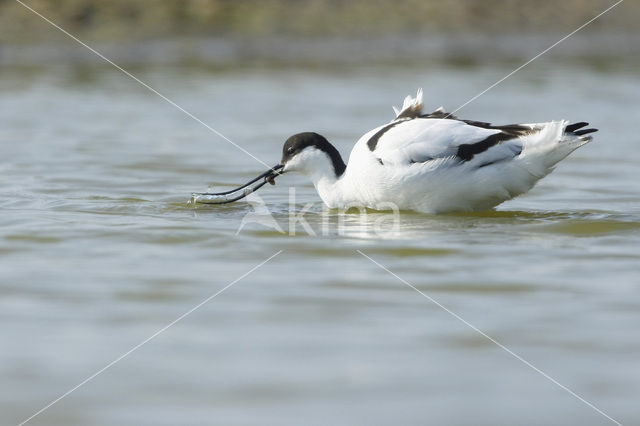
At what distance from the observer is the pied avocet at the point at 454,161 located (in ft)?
24.5

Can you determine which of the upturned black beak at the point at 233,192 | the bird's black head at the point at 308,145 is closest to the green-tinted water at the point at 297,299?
the upturned black beak at the point at 233,192

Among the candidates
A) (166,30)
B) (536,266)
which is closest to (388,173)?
(536,266)

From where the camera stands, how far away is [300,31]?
19.0 metres

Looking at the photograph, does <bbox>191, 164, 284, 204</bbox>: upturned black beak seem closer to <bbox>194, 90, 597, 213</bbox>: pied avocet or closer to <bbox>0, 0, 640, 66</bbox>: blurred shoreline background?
<bbox>194, 90, 597, 213</bbox>: pied avocet

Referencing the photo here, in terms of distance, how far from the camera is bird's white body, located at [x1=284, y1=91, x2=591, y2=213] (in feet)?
24.5

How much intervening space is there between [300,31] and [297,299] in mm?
14008

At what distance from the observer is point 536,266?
20.3ft

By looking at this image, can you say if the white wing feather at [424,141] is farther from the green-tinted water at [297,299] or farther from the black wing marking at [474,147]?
the green-tinted water at [297,299]

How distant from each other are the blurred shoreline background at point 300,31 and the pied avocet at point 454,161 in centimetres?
1088

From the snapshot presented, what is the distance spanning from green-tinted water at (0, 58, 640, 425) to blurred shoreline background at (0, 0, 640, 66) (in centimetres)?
746

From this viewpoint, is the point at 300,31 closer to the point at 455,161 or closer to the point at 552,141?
the point at 455,161

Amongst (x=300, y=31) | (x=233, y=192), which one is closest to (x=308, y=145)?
(x=233, y=192)

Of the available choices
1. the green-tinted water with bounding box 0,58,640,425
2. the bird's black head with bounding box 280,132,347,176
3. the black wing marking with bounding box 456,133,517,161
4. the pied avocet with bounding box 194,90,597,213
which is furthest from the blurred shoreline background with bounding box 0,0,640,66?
the black wing marking with bounding box 456,133,517,161

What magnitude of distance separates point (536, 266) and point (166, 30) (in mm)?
13694
